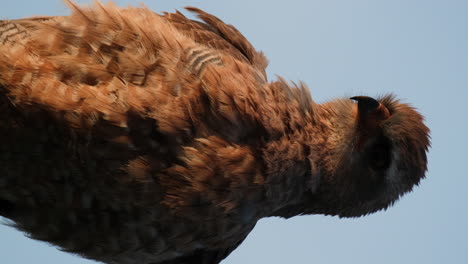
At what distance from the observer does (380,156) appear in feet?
13.1

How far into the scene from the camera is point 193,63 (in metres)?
3.27

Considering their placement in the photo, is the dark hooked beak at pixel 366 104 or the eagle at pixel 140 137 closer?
the eagle at pixel 140 137

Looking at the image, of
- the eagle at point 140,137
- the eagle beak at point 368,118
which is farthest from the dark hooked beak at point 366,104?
the eagle at point 140,137

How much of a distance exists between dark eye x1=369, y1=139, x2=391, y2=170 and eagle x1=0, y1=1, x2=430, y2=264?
50cm

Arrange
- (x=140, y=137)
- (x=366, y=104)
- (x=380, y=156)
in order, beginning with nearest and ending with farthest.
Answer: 1. (x=140, y=137)
2. (x=366, y=104)
3. (x=380, y=156)

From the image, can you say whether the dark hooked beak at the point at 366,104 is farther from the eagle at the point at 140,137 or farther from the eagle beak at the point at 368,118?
the eagle at the point at 140,137

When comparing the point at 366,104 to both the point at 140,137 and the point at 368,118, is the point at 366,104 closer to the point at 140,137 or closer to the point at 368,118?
the point at 368,118

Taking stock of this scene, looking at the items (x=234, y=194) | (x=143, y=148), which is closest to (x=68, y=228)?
(x=143, y=148)

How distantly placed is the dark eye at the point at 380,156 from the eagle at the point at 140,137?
0.50 meters

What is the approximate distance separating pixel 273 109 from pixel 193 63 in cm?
54

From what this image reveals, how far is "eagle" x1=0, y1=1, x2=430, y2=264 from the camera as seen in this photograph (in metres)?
3.06

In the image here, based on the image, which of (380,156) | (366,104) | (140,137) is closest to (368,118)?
(366,104)

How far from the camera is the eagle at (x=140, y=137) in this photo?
3.06m

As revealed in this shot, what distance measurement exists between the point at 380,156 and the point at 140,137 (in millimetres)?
1692
